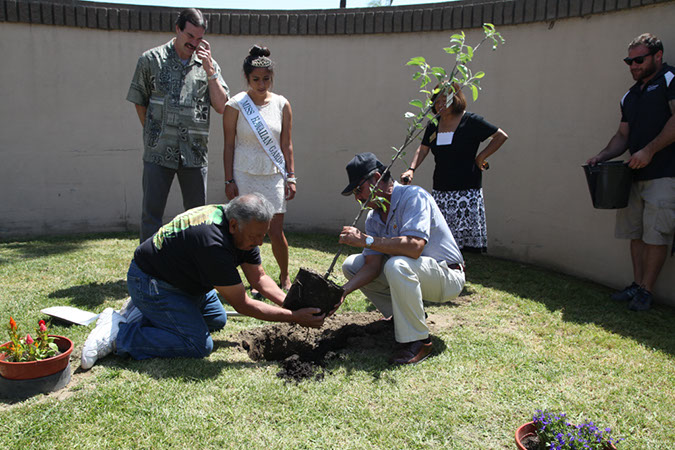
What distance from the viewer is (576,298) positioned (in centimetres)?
438

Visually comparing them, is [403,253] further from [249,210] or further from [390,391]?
[249,210]

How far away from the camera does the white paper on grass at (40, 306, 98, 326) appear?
3.45 meters

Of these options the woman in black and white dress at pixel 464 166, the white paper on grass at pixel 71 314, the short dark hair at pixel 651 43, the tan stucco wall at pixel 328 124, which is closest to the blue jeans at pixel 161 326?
the white paper on grass at pixel 71 314

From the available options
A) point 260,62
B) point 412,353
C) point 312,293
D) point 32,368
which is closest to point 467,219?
point 412,353

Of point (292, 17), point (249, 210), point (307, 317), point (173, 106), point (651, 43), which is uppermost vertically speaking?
point (292, 17)

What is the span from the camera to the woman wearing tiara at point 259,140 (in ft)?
13.0

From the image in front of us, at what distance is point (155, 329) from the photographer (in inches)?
121

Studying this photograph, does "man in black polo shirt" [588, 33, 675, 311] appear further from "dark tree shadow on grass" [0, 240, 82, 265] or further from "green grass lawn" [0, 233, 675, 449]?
"dark tree shadow on grass" [0, 240, 82, 265]

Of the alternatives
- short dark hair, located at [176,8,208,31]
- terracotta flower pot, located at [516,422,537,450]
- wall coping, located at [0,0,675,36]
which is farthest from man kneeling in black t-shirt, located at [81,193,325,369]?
wall coping, located at [0,0,675,36]

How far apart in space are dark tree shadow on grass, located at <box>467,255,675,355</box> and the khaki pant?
1.27m

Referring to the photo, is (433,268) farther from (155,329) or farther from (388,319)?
(155,329)

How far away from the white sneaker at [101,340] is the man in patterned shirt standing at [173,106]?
1.10 m

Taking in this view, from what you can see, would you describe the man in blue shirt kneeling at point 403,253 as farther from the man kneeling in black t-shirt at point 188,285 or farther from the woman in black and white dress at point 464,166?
the woman in black and white dress at point 464,166

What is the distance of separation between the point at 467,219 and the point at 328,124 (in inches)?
114
